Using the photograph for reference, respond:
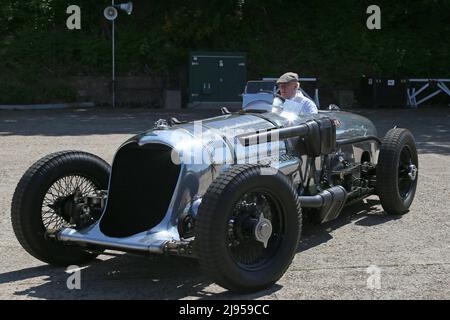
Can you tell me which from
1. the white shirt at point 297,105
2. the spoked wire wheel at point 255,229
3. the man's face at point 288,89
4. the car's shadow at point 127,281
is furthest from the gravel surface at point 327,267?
the man's face at point 288,89

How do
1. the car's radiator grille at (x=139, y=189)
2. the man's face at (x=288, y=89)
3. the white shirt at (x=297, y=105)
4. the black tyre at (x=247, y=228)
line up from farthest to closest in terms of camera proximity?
the man's face at (x=288, y=89)
the white shirt at (x=297, y=105)
the car's radiator grille at (x=139, y=189)
the black tyre at (x=247, y=228)

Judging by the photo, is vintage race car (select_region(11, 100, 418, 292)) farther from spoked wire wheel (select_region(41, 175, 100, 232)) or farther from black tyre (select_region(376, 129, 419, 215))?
black tyre (select_region(376, 129, 419, 215))

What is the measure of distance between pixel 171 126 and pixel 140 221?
3.11ft

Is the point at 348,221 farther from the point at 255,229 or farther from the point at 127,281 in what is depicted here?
the point at 127,281

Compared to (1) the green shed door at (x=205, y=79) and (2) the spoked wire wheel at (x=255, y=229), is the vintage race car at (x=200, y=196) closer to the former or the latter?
(2) the spoked wire wheel at (x=255, y=229)

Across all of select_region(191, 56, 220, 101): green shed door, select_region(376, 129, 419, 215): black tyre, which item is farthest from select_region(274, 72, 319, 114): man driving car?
select_region(191, 56, 220, 101): green shed door

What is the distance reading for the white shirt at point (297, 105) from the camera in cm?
649

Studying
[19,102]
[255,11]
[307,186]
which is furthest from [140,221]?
[255,11]

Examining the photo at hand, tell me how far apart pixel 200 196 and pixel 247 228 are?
59 centimetres

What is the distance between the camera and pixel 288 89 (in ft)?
21.9

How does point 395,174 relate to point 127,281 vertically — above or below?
above

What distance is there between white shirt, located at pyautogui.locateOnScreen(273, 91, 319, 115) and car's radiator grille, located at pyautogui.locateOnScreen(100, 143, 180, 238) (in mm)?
1640

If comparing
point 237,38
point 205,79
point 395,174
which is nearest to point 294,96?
point 395,174

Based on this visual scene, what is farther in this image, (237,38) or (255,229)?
(237,38)
